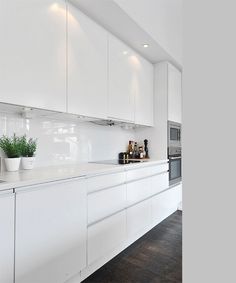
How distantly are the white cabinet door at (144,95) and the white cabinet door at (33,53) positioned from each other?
4.20ft

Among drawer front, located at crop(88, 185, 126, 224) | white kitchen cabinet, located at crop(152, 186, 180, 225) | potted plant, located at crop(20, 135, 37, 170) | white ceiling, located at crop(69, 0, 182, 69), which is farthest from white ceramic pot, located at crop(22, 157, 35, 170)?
white kitchen cabinet, located at crop(152, 186, 180, 225)

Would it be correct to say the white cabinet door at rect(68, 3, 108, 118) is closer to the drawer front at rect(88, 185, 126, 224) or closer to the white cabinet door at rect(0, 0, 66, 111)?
the white cabinet door at rect(0, 0, 66, 111)

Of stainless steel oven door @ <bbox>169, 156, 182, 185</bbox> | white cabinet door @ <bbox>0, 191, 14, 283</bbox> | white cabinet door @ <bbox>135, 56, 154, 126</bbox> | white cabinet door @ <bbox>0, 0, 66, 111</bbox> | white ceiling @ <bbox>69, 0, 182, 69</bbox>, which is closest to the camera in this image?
Answer: white cabinet door @ <bbox>0, 191, 14, 283</bbox>

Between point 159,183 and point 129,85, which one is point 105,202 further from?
point 129,85

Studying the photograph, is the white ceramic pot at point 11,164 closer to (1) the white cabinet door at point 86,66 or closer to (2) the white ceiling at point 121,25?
(1) the white cabinet door at point 86,66

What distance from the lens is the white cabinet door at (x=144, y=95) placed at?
9.01 ft

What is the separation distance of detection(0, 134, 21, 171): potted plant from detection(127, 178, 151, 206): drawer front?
40.1 inches

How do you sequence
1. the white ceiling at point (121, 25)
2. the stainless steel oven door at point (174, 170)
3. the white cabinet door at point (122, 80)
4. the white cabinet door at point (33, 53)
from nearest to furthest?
the white cabinet door at point (33, 53) → the white ceiling at point (121, 25) → the white cabinet door at point (122, 80) → the stainless steel oven door at point (174, 170)

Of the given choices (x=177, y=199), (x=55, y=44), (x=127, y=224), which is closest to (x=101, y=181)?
(x=127, y=224)

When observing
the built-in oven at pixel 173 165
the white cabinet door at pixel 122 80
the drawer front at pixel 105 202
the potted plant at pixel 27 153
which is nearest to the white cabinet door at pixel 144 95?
the white cabinet door at pixel 122 80

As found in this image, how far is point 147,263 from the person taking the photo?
1835 mm

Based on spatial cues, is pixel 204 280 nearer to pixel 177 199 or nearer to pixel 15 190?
pixel 15 190

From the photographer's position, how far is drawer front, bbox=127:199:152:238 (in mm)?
2059

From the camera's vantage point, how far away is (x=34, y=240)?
→ 1.18 metres
